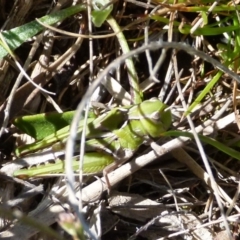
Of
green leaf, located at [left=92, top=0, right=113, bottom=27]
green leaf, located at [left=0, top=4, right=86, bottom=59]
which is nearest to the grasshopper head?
green leaf, located at [left=92, top=0, right=113, bottom=27]

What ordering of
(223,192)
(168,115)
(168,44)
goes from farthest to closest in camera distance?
1. (223,192)
2. (168,115)
3. (168,44)

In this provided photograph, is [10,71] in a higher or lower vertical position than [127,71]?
higher

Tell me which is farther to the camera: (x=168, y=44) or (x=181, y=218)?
(x=181, y=218)

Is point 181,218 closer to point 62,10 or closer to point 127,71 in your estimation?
Result: point 127,71

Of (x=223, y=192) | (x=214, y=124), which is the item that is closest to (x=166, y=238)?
(x=223, y=192)

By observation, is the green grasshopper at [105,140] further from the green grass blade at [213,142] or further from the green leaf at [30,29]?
the green leaf at [30,29]

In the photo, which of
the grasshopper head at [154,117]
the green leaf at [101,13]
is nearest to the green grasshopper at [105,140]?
the grasshopper head at [154,117]

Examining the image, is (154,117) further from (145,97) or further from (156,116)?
(145,97)

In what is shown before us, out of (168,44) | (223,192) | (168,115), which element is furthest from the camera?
(223,192)

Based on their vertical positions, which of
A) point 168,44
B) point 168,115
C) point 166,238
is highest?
point 168,44
